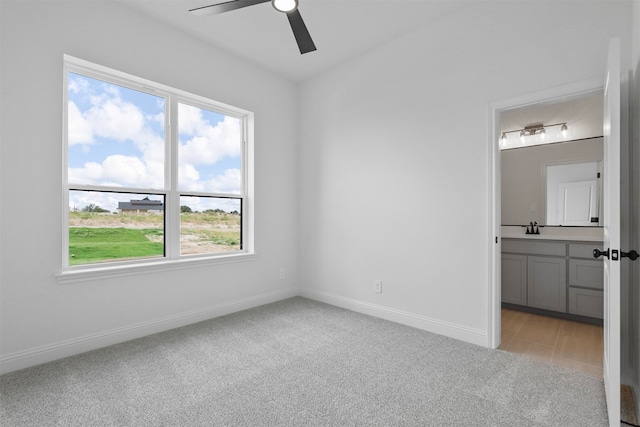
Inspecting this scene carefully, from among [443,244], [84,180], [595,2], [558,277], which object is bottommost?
[558,277]

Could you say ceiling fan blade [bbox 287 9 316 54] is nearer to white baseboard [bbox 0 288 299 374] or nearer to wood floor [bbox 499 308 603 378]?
white baseboard [bbox 0 288 299 374]

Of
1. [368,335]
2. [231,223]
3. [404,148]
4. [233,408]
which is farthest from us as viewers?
[231,223]

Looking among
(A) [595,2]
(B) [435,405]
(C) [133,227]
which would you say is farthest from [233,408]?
(A) [595,2]

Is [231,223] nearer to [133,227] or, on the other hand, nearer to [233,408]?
[133,227]

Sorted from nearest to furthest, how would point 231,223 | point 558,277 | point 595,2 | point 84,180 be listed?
1. point 595,2
2. point 84,180
3. point 558,277
4. point 231,223

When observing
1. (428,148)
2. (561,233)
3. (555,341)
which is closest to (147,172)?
(428,148)

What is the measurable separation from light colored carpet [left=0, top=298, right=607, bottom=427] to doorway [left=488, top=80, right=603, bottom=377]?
0.64 ft

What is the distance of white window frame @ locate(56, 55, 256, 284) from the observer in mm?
2494

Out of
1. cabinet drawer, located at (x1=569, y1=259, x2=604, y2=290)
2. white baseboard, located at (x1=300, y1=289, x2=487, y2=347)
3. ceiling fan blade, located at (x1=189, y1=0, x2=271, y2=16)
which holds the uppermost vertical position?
ceiling fan blade, located at (x1=189, y1=0, x2=271, y2=16)

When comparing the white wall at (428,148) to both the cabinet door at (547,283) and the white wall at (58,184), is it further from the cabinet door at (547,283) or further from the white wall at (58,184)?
the cabinet door at (547,283)

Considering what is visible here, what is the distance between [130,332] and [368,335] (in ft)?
6.86

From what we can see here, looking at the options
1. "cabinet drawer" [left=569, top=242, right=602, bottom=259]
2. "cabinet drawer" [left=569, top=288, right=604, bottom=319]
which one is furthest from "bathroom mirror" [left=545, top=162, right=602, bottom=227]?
"cabinet drawer" [left=569, top=288, right=604, bottom=319]

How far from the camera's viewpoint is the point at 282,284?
13.3 feet

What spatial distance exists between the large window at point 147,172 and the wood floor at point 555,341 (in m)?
2.92
